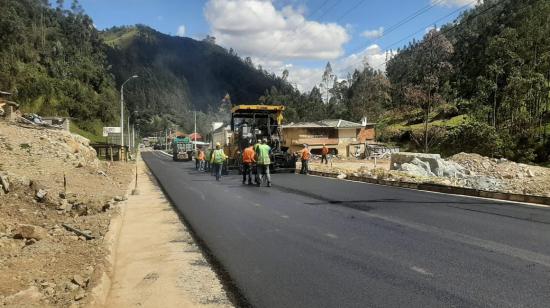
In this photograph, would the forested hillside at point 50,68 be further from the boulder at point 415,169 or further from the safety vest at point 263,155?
the safety vest at point 263,155

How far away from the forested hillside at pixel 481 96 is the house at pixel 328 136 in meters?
6.49

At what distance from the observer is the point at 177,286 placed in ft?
19.7

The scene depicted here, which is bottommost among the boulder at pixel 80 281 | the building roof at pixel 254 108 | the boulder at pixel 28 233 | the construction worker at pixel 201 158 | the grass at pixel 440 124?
the boulder at pixel 80 281

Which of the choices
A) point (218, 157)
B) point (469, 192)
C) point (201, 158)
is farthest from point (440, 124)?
point (469, 192)

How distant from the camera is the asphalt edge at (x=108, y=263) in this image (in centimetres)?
538

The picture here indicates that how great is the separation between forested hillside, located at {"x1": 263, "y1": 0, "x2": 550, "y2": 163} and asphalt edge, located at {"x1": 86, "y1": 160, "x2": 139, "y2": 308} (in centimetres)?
1998

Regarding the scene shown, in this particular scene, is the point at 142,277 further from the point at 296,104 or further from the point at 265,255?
the point at 296,104

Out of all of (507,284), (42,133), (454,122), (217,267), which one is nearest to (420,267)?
(507,284)

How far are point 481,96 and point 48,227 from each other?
53340 millimetres

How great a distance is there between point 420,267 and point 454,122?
5959 centimetres

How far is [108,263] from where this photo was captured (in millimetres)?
6977

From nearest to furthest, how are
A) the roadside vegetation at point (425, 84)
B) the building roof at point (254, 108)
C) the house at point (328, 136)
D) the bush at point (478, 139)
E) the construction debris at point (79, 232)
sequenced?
1. the construction debris at point (79, 232)
2. the building roof at point (254, 108)
3. the bush at point (478, 139)
4. the roadside vegetation at point (425, 84)
5. the house at point (328, 136)

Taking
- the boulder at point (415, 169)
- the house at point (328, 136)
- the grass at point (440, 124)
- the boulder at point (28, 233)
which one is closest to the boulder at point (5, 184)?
the boulder at point (28, 233)

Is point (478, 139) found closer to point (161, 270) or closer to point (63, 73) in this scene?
point (161, 270)
